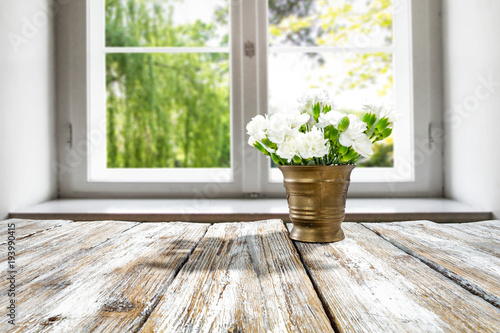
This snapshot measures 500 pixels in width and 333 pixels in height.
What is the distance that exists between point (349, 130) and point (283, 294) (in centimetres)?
40

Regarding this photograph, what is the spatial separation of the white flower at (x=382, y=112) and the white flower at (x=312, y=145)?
0.46ft

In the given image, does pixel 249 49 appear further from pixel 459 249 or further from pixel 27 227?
pixel 459 249

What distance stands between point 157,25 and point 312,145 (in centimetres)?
259

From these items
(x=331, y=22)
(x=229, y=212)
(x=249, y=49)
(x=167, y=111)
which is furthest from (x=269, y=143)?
(x=167, y=111)

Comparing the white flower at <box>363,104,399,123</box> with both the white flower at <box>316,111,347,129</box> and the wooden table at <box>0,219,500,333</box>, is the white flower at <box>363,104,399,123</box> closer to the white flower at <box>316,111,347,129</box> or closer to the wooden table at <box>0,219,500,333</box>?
the white flower at <box>316,111,347,129</box>

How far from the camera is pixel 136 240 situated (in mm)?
910

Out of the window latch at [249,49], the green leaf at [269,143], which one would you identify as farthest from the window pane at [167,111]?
the green leaf at [269,143]

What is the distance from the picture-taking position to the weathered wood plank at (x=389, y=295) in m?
0.45

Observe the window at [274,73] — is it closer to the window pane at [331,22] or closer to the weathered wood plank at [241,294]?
the window pane at [331,22]

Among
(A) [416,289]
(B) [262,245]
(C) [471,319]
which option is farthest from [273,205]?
(C) [471,319]

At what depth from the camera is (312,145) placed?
2.65 feet

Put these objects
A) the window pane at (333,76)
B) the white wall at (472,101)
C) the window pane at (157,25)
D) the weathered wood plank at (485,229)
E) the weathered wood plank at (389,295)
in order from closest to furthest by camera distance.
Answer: the weathered wood plank at (389,295), the weathered wood plank at (485,229), the white wall at (472,101), the window pane at (333,76), the window pane at (157,25)

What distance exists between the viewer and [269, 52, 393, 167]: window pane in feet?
6.85

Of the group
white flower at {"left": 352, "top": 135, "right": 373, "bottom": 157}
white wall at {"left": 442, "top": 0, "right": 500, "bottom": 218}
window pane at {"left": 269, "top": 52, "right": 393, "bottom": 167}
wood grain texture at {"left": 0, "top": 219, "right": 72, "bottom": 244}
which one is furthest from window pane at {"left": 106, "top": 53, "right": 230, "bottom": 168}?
white flower at {"left": 352, "top": 135, "right": 373, "bottom": 157}
